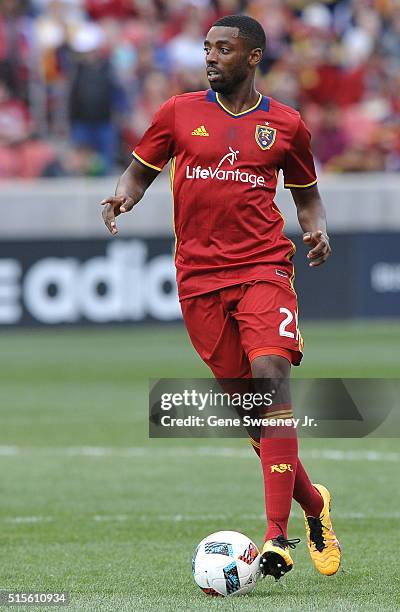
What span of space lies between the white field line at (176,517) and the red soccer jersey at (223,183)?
1952 millimetres

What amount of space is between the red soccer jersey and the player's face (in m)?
0.15

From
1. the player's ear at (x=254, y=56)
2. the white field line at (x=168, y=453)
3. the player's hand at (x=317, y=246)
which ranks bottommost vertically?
the white field line at (x=168, y=453)

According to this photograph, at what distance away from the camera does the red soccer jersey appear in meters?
6.18

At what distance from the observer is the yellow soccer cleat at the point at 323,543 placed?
20.1ft

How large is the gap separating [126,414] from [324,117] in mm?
8435

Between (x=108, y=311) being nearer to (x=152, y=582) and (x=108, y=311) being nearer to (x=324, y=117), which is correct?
(x=324, y=117)

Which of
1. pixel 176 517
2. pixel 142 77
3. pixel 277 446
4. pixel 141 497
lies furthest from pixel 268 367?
pixel 142 77

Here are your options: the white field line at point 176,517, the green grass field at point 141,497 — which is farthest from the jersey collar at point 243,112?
the white field line at point 176,517

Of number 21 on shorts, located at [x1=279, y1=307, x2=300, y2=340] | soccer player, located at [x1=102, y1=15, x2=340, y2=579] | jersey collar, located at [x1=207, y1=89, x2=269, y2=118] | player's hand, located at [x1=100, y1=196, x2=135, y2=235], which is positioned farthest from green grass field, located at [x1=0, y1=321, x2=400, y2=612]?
jersey collar, located at [x1=207, y1=89, x2=269, y2=118]

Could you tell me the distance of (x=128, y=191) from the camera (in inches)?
248

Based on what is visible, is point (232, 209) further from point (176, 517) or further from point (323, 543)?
point (176, 517)

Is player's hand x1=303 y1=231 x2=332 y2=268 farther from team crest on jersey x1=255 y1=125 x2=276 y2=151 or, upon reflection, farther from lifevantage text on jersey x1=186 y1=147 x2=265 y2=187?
team crest on jersey x1=255 y1=125 x2=276 y2=151

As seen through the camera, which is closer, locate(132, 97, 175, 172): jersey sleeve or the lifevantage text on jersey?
the lifevantage text on jersey

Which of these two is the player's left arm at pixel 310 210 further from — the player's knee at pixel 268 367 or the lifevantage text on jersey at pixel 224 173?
the player's knee at pixel 268 367
